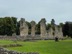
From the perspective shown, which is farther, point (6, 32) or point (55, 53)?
point (6, 32)

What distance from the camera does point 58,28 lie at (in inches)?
3691

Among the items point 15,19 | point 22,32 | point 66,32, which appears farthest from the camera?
point 15,19

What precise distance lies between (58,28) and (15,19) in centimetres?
4028

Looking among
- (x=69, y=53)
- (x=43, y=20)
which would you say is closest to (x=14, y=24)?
(x=43, y=20)

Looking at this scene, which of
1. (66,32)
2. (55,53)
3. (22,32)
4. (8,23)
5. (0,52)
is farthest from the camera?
(8,23)

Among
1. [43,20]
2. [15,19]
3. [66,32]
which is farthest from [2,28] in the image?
[43,20]

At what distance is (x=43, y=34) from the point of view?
266 feet

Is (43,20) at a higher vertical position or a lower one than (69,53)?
higher

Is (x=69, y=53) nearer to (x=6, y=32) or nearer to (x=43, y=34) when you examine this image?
(x=43, y=34)

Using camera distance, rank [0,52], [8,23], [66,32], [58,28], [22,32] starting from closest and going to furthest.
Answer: [0,52] < [22,32] < [58,28] < [66,32] < [8,23]

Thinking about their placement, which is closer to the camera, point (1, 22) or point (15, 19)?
point (1, 22)

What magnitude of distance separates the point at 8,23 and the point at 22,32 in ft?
133

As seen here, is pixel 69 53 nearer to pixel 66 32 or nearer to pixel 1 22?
pixel 66 32

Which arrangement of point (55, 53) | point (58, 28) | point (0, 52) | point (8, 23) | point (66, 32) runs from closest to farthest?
point (0, 52), point (55, 53), point (58, 28), point (66, 32), point (8, 23)
